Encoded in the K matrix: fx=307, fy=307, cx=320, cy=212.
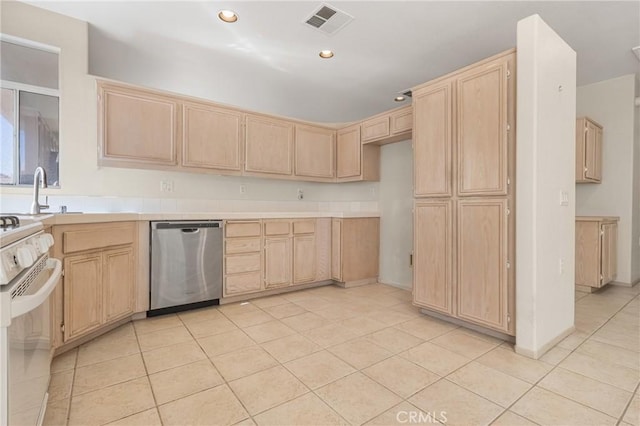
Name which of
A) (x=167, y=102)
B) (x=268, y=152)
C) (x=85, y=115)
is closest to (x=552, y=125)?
(x=268, y=152)

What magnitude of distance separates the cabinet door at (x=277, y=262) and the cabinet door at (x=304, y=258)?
10 centimetres

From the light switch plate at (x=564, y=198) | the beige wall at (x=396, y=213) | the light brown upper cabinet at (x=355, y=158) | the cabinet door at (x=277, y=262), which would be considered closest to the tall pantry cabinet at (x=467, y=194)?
the light switch plate at (x=564, y=198)

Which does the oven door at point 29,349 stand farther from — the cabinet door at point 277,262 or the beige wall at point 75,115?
the cabinet door at point 277,262

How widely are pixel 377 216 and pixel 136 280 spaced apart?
2.81m

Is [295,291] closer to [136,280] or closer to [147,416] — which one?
[136,280]

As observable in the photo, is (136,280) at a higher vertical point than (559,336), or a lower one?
higher

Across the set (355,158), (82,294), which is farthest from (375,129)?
(82,294)

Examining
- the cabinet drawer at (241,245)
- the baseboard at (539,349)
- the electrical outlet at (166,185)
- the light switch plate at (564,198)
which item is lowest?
the baseboard at (539,349)

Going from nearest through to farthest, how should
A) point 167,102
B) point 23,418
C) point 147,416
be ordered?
point 23,418 → point 147,416 → point 167,102

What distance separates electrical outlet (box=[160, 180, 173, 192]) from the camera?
130 inches

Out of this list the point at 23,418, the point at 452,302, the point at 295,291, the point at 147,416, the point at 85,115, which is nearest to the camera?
the point at 23,418

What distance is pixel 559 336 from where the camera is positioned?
7.29ft

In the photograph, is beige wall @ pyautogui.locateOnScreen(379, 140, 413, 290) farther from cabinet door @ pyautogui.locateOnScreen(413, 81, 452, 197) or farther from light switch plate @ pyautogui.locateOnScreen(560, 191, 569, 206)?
light switch plate @ pyautogui.locateOnScreen(560, 191, 569, 206)

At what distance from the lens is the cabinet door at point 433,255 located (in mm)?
2543
